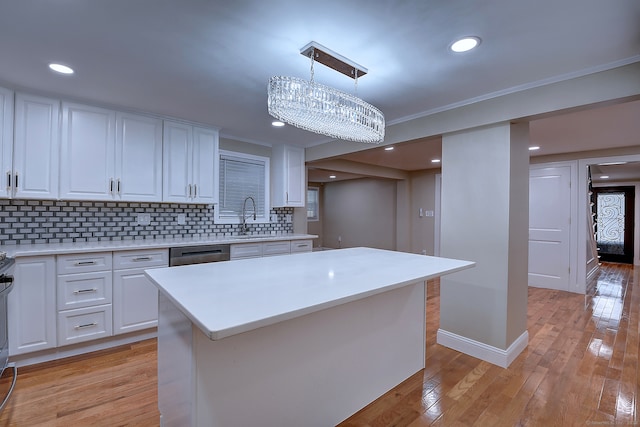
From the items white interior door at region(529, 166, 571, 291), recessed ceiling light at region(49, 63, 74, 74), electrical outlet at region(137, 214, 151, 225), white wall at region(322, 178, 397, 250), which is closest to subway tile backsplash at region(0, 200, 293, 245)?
electrical outlet at region(137, 214, 151, 225)

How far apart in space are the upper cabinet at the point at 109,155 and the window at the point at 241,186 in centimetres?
89

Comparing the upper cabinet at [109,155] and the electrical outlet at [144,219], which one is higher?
the upper cabinet at [109,155]

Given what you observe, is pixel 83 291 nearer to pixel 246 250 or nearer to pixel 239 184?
pixel 246 250

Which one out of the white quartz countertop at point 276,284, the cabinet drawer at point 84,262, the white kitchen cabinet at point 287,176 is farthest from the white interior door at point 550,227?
the cabinet drawer at point 84,262

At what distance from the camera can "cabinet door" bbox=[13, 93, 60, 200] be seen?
97.7 inches

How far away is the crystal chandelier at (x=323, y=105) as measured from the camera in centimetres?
167

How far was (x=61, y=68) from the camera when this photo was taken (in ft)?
6.88

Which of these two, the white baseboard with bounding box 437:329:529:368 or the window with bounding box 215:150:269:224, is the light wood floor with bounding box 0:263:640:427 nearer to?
the white baseboard with bounding box 437:329:529:368

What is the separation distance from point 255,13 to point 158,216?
2660 millimetres

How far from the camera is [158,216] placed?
11.2ft

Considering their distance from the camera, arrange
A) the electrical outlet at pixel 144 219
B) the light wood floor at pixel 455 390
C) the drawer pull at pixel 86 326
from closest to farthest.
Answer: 1. the light wood floor at pixel 455 390
2. the drawer pull at pixel 86 326
3. the electrical outlet at pixel 144 219

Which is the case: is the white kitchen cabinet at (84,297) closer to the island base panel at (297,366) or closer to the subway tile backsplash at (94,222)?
the subway tile backsplash at (94,222)

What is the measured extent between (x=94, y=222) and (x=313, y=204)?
20.7 feet

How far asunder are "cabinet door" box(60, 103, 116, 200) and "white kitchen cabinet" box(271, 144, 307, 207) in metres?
1.96
